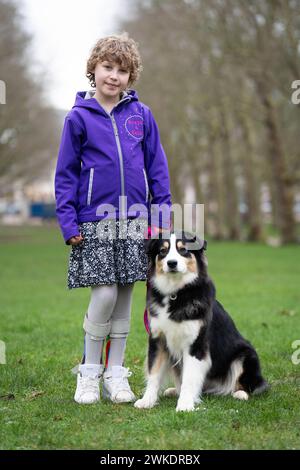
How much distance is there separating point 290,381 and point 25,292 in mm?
8547

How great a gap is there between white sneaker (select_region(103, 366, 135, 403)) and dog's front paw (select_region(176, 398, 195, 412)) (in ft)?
1.48

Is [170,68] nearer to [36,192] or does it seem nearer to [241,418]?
[241,418]

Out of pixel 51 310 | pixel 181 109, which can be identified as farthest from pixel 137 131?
pixel 181 109

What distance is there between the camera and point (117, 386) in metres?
5.07

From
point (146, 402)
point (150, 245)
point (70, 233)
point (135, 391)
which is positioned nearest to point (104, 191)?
point (70, 233)

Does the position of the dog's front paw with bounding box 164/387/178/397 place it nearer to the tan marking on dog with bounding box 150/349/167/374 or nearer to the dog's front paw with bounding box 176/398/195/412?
the tan marking on dog with bounding box 150/349/167/374

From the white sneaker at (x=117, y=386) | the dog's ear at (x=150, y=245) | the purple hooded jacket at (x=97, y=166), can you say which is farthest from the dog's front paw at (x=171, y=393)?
the purple hooded jacket at (x=97, y=166)

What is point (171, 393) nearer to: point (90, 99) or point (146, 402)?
point (146, 402)

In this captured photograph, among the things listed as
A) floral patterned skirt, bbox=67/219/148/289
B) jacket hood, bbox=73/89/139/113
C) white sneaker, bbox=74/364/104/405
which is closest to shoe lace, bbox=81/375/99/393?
white sneaker, bbox=74/364/104/405

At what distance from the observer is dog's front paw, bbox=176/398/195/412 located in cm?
465

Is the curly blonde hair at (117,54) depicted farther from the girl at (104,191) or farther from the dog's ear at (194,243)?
the dog's ear at (194,243)

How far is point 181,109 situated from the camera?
29.0 m

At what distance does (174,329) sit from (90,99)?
5.87 feet
